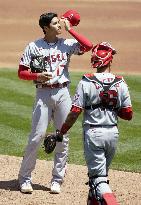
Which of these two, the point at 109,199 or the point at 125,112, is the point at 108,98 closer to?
the point at 125,112

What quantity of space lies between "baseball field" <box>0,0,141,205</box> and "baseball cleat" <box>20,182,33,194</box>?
0.07 m

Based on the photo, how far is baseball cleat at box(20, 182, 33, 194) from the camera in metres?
8.40

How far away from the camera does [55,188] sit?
27.8 ft

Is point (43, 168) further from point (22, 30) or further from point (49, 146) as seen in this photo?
point (22, 30)

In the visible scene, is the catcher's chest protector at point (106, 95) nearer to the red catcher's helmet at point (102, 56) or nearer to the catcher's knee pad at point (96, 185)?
the red catcher's helmet at point (102, 56)

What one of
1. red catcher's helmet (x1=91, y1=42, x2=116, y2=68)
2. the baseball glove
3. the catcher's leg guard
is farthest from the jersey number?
the baseball glove

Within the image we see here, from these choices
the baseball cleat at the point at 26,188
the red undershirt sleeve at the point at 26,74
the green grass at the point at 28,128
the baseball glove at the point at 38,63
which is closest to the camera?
the red undershirt sleeve at the point at 26,74

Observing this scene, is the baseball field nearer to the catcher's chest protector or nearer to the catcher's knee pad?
the catcher's knee pad

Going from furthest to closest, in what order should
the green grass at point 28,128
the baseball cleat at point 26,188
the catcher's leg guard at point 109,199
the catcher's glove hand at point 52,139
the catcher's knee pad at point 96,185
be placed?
the green grass at point 28,128, the baseball cleat at point 26,188, the catcher's glove hand at point 52,139, the catcher's knee pad at point 96,185, the catcher's leg guard at point 109,199

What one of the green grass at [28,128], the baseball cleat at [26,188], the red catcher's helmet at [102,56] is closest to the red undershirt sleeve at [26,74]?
the baseball cleat at [26,188]

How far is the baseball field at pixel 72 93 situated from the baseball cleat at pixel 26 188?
7 cm

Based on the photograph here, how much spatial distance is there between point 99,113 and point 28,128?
594cm

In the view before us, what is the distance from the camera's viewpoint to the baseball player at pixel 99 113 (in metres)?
6.59

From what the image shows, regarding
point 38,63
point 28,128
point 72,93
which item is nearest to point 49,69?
point 38,63
